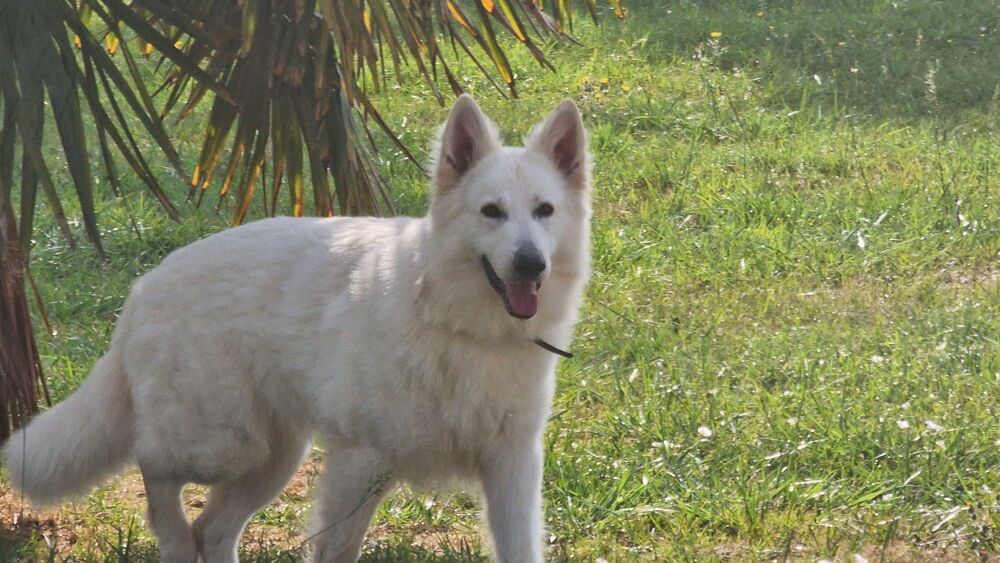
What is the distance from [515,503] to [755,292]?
320 centimetres

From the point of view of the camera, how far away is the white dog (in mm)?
4062

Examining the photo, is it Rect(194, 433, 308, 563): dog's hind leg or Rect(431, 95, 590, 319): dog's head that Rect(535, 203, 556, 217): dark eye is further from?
Rect(194, 433, 308, 563): dog's hind leg

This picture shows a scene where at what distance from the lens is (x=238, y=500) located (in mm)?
4594

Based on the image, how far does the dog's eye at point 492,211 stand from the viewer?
4.02 m

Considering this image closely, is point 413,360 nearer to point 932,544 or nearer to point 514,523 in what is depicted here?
point 514,523

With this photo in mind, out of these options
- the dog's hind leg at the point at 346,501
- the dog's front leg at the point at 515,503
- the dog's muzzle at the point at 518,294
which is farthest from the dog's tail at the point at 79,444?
the dog's muzzle at the point at 518,294

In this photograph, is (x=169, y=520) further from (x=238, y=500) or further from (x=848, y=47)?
(x=848, y=47)

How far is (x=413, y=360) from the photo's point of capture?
13.4 ft

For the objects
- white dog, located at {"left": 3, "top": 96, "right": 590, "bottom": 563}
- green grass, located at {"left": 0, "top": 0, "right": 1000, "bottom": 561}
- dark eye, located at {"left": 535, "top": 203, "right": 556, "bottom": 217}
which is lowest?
green grass, located at {"left": 0, "top": 0, "right": 1000, "bottom": 561}

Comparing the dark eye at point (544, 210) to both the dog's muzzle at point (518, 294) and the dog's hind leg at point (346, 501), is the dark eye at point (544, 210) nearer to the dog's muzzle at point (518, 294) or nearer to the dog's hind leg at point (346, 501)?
the dog's muzzle at point (518, 294)

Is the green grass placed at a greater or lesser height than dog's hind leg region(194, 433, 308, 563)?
lesser

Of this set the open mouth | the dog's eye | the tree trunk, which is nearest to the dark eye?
the dog's eye

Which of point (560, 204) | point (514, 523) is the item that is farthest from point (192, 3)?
point (514, 523)

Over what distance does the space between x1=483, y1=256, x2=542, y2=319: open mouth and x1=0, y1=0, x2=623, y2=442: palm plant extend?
3.60 ft
